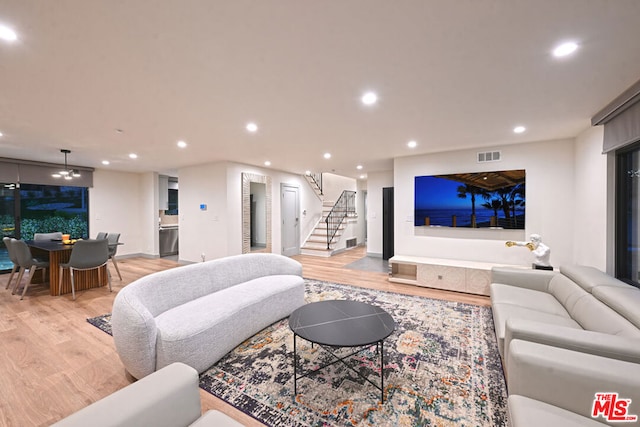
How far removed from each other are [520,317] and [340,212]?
25.2 ft

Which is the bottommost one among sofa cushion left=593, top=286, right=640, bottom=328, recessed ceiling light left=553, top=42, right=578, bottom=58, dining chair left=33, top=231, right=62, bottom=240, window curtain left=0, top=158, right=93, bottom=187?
sofa cushion left=593, top=286, right=640, bottom=328

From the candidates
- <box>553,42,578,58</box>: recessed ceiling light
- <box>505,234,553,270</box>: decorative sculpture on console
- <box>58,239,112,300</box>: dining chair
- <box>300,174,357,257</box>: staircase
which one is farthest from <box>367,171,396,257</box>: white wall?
<box>58,239,112,300</box>: dining chair

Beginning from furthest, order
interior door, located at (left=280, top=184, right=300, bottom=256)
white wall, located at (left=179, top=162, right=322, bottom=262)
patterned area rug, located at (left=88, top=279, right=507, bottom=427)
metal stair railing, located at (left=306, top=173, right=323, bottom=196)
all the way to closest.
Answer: metal stair railing, located at (left=306, top=173, right=323, bottom=196)
interior door, located at (left=280, top=184, right=300, bottom=256)
white wall, located at (left=179, top=162, right=322, bottom=262)
patterned area rug, located at (left=88, top=279, right=507, bottom=427)

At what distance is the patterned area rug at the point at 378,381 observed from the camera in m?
1.88

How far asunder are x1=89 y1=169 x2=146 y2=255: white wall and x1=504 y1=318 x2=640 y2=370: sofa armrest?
9.06m

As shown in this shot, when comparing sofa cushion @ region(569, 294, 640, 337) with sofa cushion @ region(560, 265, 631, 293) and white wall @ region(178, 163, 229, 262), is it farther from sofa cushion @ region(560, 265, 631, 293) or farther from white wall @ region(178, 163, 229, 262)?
white wall @ region(178, 163, 229, 262)

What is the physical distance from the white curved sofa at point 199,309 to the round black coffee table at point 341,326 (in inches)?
27.6

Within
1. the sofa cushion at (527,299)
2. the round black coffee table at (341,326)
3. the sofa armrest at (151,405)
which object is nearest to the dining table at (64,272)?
the round black coffee table at (341,326)

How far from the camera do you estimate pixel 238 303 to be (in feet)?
9.33

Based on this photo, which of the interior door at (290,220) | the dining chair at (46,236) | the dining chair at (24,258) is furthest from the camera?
the interior door at (290,220)

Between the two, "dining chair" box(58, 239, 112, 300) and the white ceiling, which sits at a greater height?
the white ceiling

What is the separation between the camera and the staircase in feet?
28.3

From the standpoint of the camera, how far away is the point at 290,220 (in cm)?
848

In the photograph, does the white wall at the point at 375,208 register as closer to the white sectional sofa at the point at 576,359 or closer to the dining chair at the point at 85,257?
the white sectional sofa at the point at 576,359
